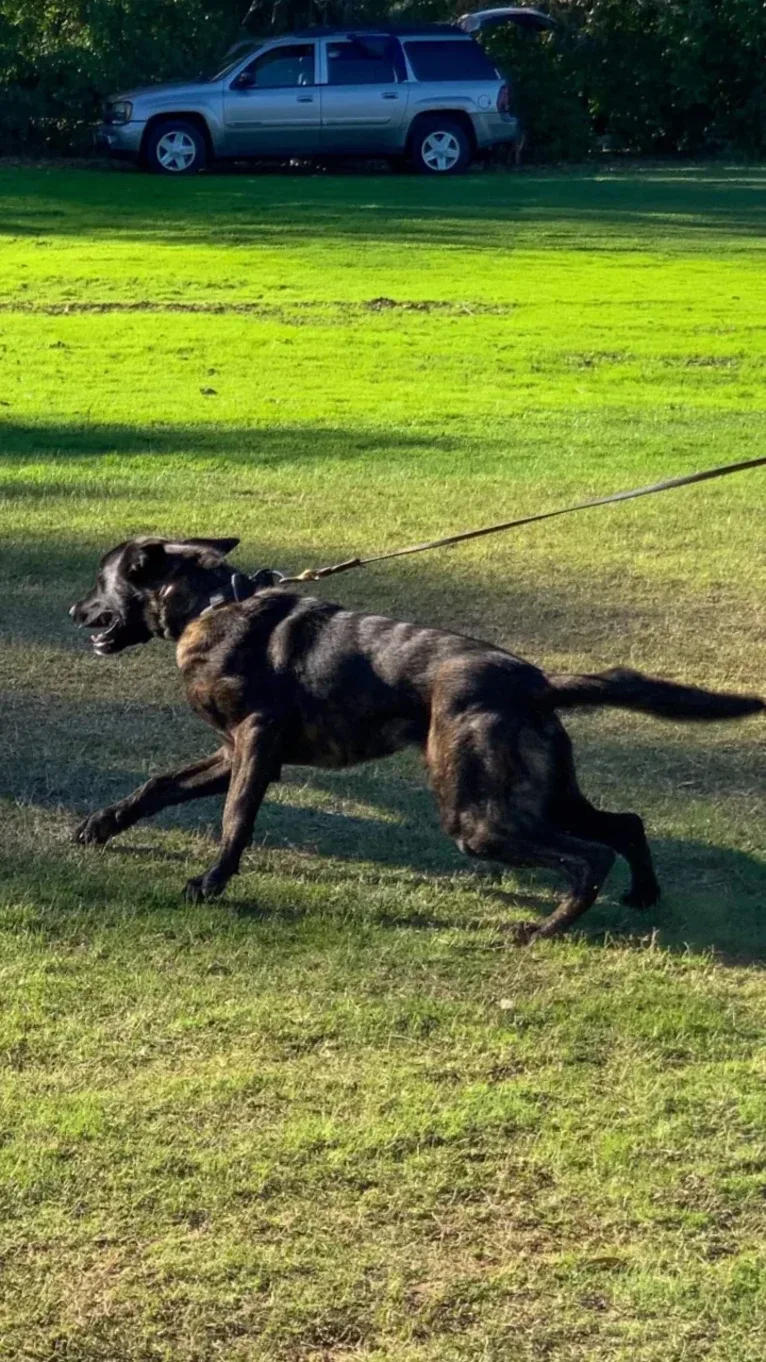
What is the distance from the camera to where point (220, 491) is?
1088 centimetres

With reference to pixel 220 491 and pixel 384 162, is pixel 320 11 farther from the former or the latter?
pixel 220 491

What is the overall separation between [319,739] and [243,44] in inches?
1065

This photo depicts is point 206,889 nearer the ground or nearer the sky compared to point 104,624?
nearer the ground

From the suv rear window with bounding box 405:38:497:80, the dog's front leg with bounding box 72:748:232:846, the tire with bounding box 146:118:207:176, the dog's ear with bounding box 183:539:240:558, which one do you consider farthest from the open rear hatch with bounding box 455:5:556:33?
the dog's front leg with bounding box 72:748:232:846

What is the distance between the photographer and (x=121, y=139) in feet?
94.9

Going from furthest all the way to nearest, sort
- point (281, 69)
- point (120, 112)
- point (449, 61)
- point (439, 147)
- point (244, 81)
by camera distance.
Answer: point (439, 147) → point (449, 61) → point (281, 69) → point (120, 112) → point (244, 81)

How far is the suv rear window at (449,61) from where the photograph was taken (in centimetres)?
2938

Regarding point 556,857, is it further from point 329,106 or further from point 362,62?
point 362,62

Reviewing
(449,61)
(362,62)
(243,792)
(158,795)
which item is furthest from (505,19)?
(243,792)

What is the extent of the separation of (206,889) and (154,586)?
104 cm

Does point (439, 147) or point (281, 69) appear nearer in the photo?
point (281, 69)

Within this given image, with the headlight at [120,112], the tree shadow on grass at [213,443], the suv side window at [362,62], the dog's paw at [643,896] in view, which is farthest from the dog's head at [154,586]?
the suv side window at [362,62]

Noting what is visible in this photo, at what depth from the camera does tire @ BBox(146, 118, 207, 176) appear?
28.7 metres

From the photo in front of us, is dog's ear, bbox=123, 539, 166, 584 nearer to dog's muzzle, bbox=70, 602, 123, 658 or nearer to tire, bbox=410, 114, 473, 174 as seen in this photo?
dog's muzzle, bbox=70, 602, 123, 658
